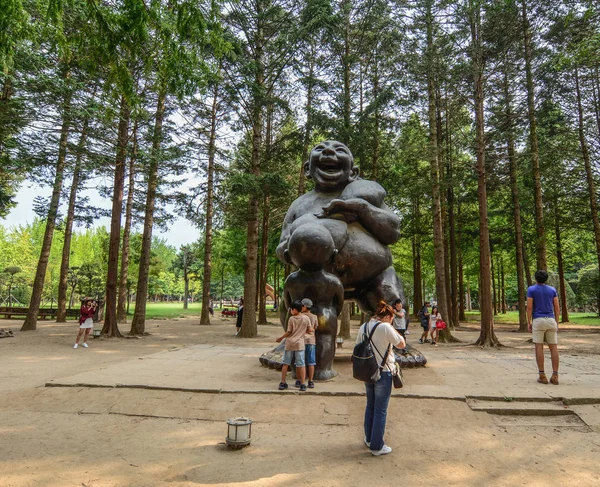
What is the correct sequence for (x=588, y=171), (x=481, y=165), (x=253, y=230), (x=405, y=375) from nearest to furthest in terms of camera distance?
(x=405, y=375), (x=481, y=165), (x=253, y=230), (x=588, y=171)

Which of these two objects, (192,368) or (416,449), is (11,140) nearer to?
(192,368)

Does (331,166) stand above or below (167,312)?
above

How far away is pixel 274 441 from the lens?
11.7 feet

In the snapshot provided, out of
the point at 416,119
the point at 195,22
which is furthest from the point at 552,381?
the point at 416,119

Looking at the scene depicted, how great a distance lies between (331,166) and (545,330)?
3885mm

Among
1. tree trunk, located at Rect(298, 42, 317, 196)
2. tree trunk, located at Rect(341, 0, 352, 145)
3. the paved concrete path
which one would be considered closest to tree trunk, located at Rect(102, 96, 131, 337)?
tree trunk, located at Rect(298, 42, 317, 196)

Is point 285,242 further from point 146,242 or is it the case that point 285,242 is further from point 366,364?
point 146,242

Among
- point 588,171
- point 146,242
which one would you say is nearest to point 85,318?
point 146,242

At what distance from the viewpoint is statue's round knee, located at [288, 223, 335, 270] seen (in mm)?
5113

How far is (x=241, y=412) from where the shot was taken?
14.1ft

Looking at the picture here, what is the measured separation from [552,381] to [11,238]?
43.3 metres

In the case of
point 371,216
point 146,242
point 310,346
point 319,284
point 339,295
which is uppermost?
point 146,242

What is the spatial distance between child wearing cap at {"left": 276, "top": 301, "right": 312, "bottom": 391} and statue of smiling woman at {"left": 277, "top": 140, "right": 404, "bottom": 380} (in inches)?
13.9

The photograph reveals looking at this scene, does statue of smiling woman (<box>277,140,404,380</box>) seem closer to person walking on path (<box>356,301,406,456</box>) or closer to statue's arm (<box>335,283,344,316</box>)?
statue's arm (<box>335,283,344,316</box>)
